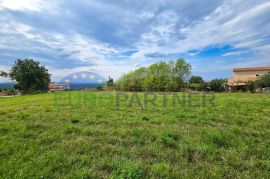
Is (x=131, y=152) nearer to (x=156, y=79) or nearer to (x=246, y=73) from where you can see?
(x=156, y=79)

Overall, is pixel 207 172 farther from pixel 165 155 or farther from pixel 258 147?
pixel 258 147

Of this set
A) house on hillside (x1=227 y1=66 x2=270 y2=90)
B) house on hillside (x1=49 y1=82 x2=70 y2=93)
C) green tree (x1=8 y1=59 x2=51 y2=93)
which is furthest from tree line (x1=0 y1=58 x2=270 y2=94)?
house on hillside (x1=227 y1=66 x2=270 y2=90)

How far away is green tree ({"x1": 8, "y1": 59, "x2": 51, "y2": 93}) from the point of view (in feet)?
89.5

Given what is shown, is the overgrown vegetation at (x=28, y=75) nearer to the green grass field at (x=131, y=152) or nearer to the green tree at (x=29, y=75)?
the green tree at (x=29, y=75)

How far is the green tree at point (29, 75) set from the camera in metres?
27.3

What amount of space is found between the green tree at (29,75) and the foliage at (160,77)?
55.8 feet

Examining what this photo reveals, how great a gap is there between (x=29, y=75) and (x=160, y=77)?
26437 millimetres

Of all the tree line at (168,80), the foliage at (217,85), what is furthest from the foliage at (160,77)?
the foliage at (217,85)

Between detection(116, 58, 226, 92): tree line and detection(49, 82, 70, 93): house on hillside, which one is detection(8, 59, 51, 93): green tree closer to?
detection(49, 82, 70, 93): house on hillside

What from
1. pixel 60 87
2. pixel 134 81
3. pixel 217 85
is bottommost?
pixel 217 85

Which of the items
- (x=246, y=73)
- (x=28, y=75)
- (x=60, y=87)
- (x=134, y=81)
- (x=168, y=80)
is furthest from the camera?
(x=60, y=87)

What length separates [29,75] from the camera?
27.6m

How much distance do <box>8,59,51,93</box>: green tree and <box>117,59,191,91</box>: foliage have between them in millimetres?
16996

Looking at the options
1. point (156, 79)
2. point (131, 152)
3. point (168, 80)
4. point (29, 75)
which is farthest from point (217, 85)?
point (29, 75)
